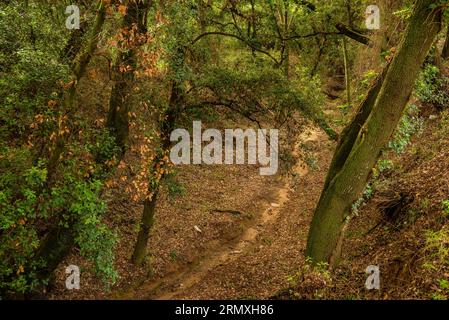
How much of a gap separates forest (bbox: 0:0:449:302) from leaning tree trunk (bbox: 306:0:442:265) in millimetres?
31

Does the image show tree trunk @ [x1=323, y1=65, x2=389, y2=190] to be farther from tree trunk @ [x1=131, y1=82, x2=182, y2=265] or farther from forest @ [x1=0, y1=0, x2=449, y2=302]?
tree trunk @ [x1=131, y1=82, x2=182, y2=265]

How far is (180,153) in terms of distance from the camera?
15.2 m

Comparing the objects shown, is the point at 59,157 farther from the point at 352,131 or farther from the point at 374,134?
the point at 352,131

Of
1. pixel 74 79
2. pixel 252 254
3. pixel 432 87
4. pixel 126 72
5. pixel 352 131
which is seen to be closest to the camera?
pixel 74 79

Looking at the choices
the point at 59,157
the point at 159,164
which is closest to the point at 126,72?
the point at 159,164

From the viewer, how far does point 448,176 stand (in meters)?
10.3

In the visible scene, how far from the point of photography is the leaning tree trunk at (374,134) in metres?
8.88

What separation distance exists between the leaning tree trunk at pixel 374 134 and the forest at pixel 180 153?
31 millimetres

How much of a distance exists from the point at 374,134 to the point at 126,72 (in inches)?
227

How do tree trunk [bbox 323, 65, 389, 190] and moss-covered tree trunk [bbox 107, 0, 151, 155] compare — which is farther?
tree trunk [bbox 323, 65, 389, 190]

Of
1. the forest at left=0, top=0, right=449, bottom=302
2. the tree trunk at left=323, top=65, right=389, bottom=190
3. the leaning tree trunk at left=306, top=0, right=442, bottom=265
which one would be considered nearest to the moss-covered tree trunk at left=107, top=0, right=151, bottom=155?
the forest at left=0, top=0, right=449, bottom=302

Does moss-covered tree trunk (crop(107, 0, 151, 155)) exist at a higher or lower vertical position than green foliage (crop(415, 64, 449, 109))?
lower

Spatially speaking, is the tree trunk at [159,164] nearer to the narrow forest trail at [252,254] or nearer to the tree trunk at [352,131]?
the narrow forest trail at [252,254]

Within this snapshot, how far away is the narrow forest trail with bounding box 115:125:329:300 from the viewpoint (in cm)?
1206
